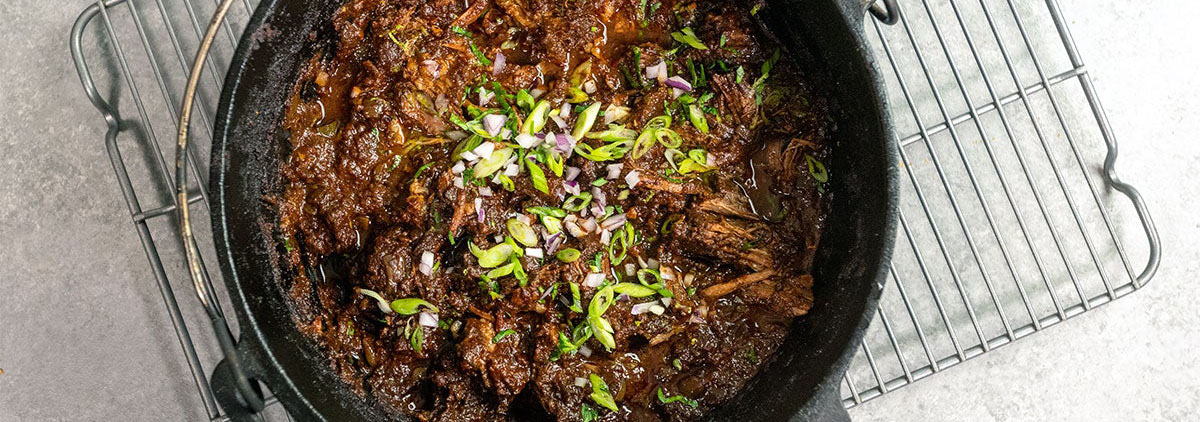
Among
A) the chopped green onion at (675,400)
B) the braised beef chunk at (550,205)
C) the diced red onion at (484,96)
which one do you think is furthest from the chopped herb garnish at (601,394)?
the diced red onion at (484,96)

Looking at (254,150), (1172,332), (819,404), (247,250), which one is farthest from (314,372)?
(1172,332)

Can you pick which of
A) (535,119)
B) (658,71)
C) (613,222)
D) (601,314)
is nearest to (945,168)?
(658,71)

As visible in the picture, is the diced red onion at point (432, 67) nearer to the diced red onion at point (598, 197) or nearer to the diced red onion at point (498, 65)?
the diced red onion at point (498, 65)

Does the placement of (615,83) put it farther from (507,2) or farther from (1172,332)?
(1172,332)

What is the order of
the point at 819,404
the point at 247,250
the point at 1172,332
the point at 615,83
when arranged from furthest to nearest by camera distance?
1. the point at 1172,332
2. the point at 615,83
3. the point at 247,250
4. the point at 819,404

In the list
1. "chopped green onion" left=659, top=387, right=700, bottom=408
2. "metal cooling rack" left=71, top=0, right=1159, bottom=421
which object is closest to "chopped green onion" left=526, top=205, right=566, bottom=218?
"chopped green onion" left=659, top=387, right=700, bottom=408

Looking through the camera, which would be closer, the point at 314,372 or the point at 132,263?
the point at 314,372

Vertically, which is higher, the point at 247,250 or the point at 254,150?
the point at 254,150

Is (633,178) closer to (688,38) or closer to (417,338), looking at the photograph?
(688,38)
